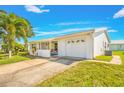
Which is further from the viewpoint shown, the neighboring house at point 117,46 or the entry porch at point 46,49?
the neighboring house at point 117,46

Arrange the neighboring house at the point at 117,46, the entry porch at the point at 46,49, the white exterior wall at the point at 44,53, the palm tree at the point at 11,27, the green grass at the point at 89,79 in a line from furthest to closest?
the neighboring house at the point at 117,46
the entry porch at the point at 46,49
the white exterior wall at the point at 44,53
the palm tree at the point at 11,27
the green grass at the point at 89,79

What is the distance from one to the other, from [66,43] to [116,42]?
3013 cm

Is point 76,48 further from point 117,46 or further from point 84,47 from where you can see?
point 117,46

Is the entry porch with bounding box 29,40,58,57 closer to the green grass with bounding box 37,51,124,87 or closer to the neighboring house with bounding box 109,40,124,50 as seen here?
the green grass with bounding box 37,51,124,87

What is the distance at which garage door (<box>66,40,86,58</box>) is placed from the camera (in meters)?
14.0

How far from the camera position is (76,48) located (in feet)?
48.6

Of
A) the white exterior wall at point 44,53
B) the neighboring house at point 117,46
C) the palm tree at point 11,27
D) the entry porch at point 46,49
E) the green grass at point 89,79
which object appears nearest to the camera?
the green grass at point 89,79

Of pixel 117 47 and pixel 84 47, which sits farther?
pixel 117 47

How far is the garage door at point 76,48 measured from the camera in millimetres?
13974

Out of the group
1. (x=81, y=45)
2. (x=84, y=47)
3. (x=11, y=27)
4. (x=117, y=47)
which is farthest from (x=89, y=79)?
(x=117, y=47)

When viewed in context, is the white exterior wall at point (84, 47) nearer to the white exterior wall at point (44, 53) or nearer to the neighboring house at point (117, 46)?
the white exterior wall at point (44, 53)

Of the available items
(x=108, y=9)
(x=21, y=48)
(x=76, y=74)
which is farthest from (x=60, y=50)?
(x=21, y=48)

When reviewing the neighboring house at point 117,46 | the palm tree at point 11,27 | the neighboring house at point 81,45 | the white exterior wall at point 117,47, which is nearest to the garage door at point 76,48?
the neighboring house at point 81,45

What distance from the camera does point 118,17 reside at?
15.3m
